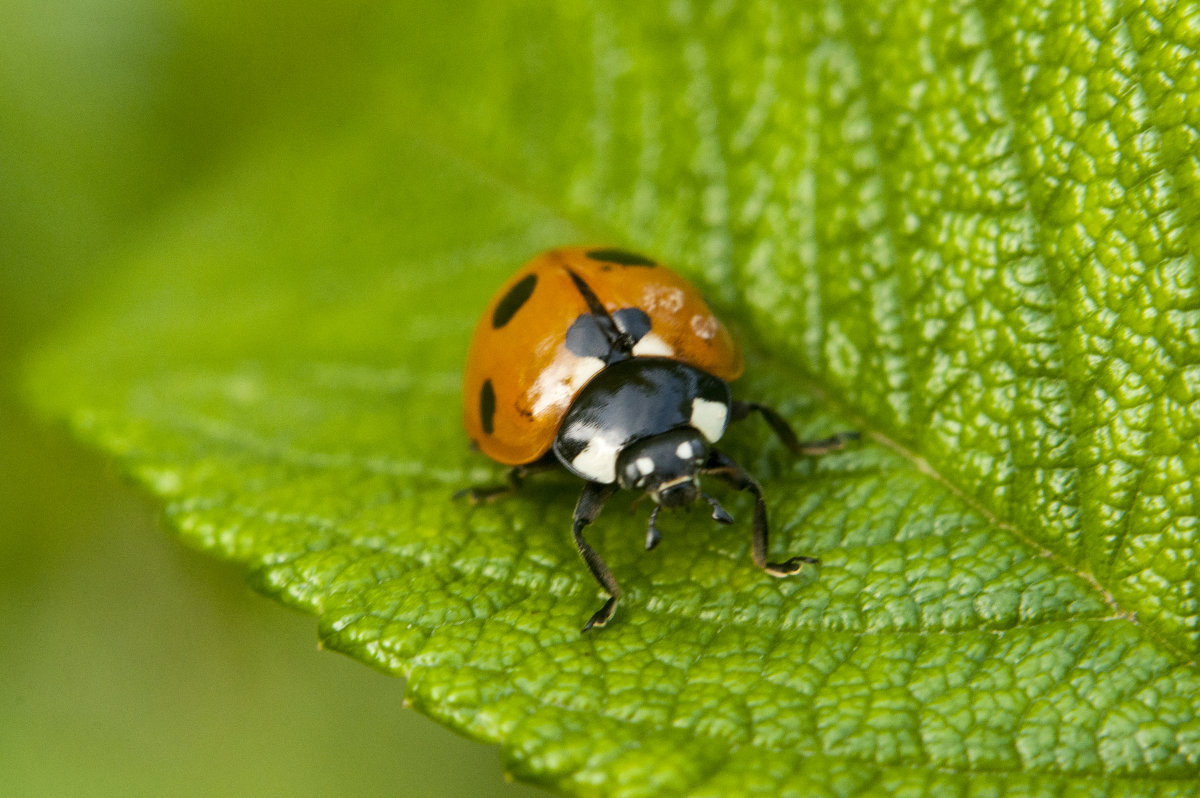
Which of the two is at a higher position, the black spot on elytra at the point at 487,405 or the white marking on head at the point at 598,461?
the black spot on elytra at the point at 487,405

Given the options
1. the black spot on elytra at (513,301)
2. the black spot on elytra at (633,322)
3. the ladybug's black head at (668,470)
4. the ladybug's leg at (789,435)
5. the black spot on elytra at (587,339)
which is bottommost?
the ladybug's black head at (668,470)

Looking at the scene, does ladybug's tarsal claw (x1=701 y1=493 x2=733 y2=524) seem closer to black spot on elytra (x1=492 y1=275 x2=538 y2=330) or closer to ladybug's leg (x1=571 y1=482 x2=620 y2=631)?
ladybug's leg (x1=571 y1=482 x2=620 y2=631)

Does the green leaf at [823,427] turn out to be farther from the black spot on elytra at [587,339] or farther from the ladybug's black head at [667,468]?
the black spot on elytra at [587,339]

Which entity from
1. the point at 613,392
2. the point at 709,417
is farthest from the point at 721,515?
the point at 613,392

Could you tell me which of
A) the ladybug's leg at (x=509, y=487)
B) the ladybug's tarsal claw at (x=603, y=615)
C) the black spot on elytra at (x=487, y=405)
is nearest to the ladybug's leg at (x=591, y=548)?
the ladybug's tarsal claw at (x=603, y=615)

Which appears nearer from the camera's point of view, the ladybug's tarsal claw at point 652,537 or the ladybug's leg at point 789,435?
the ladybug's tarsal claw at point 652,537

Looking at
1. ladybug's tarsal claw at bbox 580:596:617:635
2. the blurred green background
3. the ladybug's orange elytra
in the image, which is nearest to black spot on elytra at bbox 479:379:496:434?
the ladybug's orange elytra
